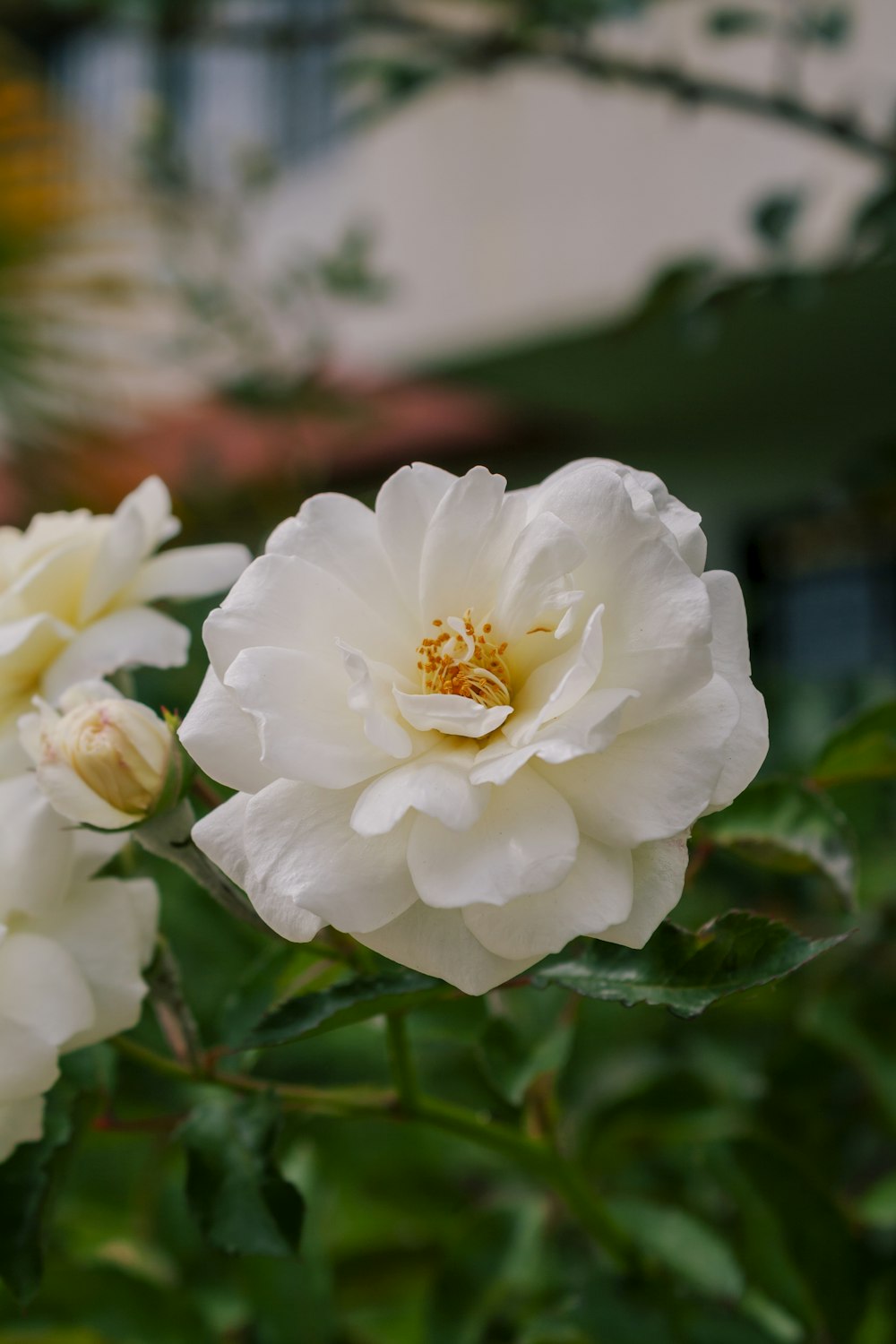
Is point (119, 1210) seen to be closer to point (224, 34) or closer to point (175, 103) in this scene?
point (224, 34)

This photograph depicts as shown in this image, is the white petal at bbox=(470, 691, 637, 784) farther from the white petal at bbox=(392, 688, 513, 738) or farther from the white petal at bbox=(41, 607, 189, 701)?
the white petal at bbox=(41, 607, 189, 701)

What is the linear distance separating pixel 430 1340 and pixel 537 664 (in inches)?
16.4

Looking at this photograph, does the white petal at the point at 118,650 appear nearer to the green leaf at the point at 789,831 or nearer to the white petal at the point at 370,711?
the white petal at the point at 370,711

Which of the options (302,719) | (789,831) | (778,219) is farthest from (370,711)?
(778,219)

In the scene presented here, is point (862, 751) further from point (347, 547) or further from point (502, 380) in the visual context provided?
point (502, 380)

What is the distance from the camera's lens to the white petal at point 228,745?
1.16ft

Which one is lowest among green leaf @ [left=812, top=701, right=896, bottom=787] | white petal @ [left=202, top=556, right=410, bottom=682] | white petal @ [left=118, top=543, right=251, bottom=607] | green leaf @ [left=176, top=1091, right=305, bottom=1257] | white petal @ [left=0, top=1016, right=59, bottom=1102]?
green leaf @ [left=176, top=1091, right=305, bottom=1257]

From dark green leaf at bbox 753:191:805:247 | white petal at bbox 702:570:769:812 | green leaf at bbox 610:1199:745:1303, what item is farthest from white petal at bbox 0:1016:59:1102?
dark green leaf at bbox 753:191:805:247

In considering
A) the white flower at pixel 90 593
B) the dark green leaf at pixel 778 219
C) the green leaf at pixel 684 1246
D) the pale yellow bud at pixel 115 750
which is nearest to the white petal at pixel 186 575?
the white flower at pixel 90 593

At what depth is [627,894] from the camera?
327 millimetres

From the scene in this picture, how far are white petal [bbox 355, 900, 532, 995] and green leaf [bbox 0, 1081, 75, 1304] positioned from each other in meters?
0.19

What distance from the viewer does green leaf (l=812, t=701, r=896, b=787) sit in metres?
0.56

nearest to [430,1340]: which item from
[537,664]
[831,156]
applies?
[537,664]

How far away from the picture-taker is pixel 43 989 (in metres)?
0.39
